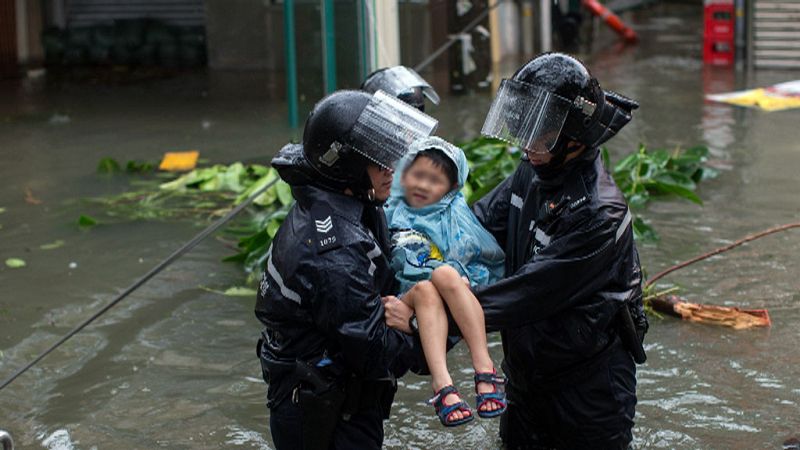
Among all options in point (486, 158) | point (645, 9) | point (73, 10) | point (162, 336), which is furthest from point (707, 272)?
point (645, 9)

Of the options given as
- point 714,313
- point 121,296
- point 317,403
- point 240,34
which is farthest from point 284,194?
point 240,34

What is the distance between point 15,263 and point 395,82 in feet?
11.8

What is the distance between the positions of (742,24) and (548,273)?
15084 mm

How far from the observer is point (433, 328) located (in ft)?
12.8

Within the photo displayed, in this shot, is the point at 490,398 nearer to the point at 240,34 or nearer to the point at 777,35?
the point at 777,35

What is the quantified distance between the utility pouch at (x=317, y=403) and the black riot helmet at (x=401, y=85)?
2.60 metres

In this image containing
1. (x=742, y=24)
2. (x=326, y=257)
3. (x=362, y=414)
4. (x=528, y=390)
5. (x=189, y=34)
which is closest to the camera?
(x=326, y=257)

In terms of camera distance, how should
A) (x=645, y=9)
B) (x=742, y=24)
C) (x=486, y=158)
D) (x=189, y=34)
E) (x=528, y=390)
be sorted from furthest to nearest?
(x=645, y=9) < (x=189, y=34) < (x=742, y=24) < (x=486, y=158) < (x=528, y=390)

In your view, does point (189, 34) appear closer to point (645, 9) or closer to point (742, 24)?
point (742, 24)

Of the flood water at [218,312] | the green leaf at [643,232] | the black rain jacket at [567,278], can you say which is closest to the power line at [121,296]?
the flood water at [218,312]

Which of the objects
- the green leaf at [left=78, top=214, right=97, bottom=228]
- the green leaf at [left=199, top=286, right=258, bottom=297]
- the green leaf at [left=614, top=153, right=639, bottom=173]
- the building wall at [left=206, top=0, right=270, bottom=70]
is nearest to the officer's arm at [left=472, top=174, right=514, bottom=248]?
the green leaf at [left=199, top=286, right=258, bottom=297]

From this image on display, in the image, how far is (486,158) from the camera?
9.85 m

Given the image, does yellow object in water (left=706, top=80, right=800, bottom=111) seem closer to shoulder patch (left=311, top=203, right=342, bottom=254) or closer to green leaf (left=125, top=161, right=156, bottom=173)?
green leaf (left=125, top=161, right=156, bottom=173)

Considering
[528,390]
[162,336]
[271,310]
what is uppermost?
[271,310]
